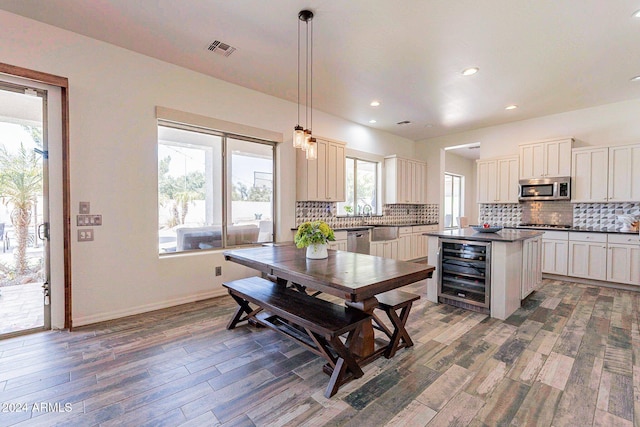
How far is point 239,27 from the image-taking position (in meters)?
2.79

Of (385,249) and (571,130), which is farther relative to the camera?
(385,249)

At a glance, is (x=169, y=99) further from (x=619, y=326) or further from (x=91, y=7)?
(x=619, y=326)

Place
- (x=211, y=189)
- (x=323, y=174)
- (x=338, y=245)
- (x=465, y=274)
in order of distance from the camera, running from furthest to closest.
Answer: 1. (x=323, y=174)
2. (x=338, y=245)
3. (x=211, y=189)
4. (x=465, y=274)

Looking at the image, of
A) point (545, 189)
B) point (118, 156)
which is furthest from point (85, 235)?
point (545, 189)

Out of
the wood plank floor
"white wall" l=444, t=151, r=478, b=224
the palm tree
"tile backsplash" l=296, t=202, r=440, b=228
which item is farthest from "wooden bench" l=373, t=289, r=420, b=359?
"white wall" l=444, t=151, r=478, b=224

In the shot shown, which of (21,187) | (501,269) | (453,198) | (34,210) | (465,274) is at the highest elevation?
(453,198)

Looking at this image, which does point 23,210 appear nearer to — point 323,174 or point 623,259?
point 323,174

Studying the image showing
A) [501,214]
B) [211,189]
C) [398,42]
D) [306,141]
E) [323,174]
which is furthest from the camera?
[501,214]

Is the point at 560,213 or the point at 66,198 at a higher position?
the point at 66,198

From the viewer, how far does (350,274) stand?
2.08 metres

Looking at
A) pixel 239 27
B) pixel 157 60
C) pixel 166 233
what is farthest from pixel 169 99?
pixel 166 233

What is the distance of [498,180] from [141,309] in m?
6.42

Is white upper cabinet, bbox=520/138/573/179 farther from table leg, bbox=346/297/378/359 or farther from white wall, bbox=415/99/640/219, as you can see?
table leg, bbox=346/297/378/359

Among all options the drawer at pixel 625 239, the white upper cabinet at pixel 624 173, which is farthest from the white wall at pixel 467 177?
the drawer at pixel 625 239
